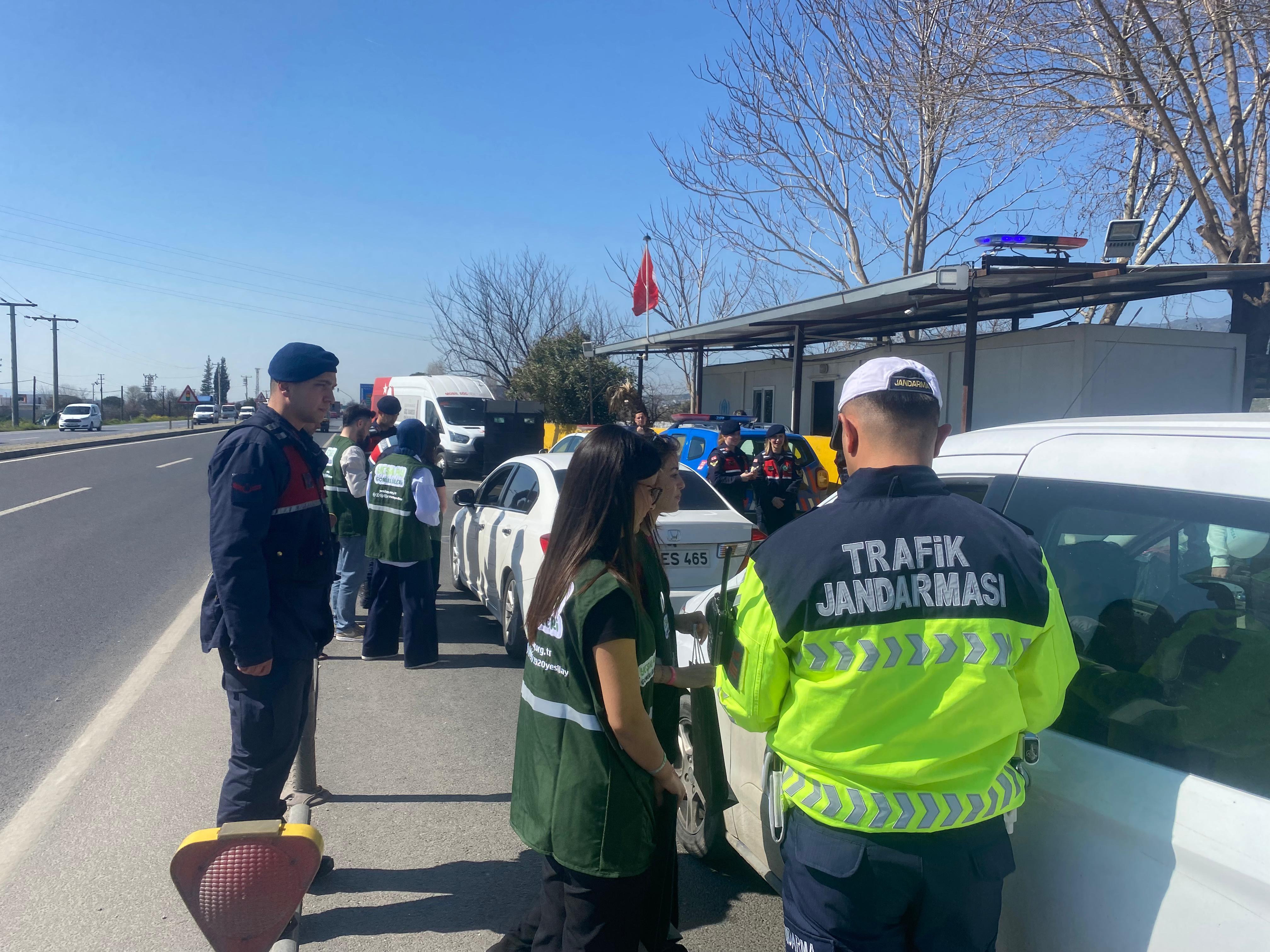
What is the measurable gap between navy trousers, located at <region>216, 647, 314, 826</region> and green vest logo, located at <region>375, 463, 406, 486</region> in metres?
3.00

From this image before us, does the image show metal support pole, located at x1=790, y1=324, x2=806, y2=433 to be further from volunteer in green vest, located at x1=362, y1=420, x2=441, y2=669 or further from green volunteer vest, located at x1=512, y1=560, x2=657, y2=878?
green volunteer vest, located at x1=512, y1=560, x2=657, y2=878

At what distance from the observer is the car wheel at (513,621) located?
6.08m

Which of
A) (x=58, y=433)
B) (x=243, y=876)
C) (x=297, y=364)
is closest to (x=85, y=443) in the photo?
(x=58, y=433)

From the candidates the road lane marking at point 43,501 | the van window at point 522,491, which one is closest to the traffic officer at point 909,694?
the van window at point 522,491

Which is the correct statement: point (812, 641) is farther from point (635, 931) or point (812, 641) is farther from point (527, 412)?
point (527, 412)

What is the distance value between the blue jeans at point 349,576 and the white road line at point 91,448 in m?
17.4

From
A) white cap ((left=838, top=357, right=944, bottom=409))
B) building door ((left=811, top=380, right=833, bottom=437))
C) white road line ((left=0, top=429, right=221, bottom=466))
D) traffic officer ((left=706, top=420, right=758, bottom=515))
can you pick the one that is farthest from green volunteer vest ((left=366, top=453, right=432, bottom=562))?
white road line ((left=0, top=429, right=221, bottom=466))

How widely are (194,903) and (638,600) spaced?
1.47 m

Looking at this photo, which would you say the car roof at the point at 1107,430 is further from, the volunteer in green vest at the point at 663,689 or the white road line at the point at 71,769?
the white road line at the point at 71,769

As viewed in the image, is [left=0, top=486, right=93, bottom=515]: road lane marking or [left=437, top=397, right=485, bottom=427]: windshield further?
[left=437, top=397, right=485, bottom=427]: windshield

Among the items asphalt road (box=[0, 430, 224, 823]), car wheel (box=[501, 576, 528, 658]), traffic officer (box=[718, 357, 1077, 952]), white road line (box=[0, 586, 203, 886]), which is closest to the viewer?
traffic officer (box=[718, 357, 1077, 952])

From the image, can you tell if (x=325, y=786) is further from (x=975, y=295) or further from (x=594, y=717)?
(x=975, y=295)

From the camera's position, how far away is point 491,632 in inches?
279

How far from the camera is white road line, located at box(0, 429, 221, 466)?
935 inches
